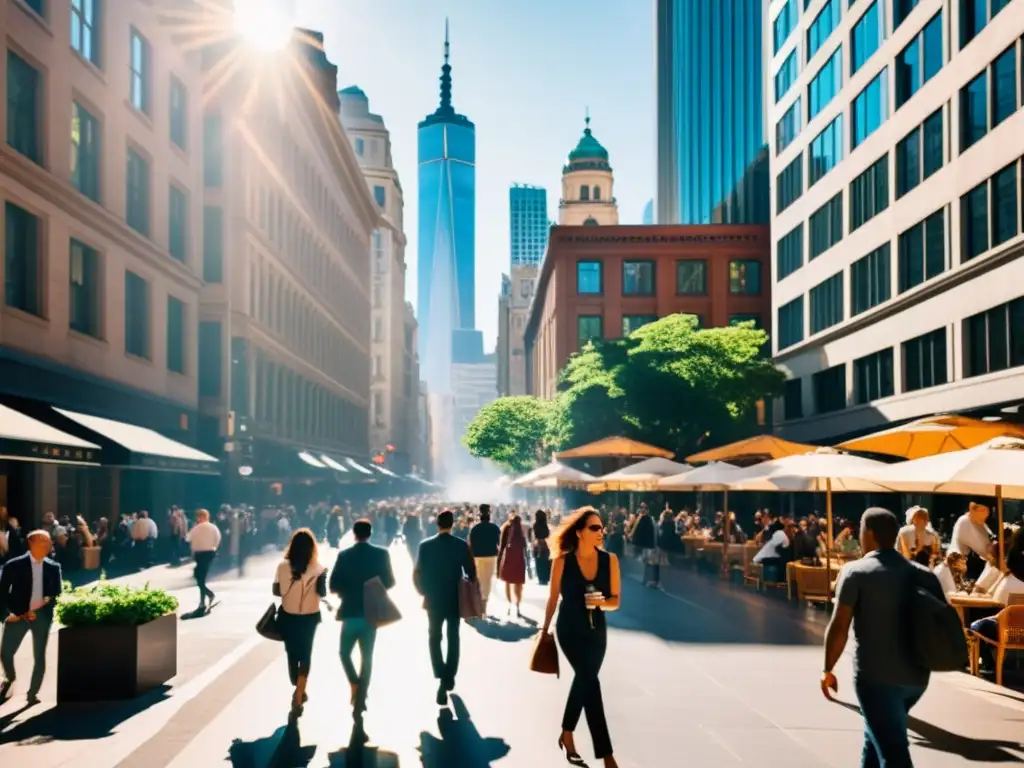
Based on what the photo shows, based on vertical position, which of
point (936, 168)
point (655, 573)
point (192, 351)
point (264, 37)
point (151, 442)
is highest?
point (264, 37)

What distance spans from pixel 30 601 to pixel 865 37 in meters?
38.9

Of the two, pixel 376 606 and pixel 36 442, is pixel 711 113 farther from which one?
pixel 376 606

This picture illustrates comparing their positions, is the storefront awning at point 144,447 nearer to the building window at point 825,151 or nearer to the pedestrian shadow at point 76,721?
the pedestrian shadow at point 76,721

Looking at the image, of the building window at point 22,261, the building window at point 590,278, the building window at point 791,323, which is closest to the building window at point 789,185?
the building window at point 791,323

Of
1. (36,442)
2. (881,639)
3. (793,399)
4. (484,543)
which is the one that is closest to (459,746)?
(881,639)

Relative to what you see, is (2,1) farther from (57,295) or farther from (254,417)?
(254,417)

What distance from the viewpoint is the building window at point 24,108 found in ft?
83.4

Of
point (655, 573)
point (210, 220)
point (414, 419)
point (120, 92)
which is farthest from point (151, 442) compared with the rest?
point (414, 419)

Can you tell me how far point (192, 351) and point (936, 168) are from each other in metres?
23.6

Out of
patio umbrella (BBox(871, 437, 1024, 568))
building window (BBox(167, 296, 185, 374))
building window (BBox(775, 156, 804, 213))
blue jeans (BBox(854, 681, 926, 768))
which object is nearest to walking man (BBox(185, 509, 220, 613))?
patio umbrella (BBox(871, 437, 1024, 568))

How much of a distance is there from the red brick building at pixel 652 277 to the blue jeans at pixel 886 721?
237ft

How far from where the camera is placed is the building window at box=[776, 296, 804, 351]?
52909mm

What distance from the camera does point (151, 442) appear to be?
102 feet

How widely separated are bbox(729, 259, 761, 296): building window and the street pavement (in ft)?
208
